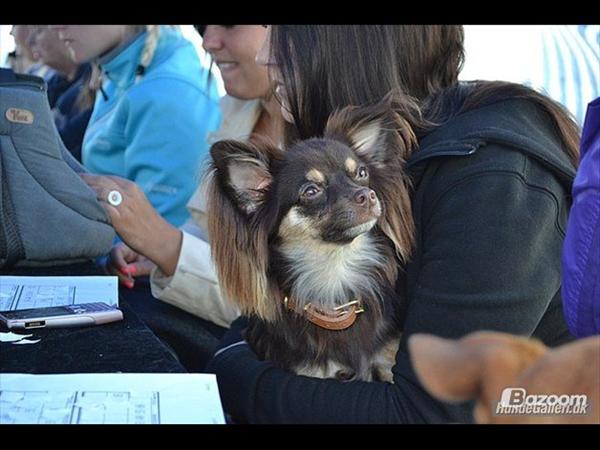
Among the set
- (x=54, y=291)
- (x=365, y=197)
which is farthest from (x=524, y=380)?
(x=54, y=291)

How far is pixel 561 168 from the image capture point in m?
1.82

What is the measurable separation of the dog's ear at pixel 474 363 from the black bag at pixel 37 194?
123 cm

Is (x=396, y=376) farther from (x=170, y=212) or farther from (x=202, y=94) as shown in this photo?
(x=202, y=94)

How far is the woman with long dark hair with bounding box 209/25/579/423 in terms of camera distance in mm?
1762

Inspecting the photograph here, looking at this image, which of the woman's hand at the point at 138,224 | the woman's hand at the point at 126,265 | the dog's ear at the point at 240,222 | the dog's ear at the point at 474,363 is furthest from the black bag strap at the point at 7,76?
the dog's ear at the point at 474,363

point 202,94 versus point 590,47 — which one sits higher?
point 590,47

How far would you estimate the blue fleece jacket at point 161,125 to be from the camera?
3.51 meters

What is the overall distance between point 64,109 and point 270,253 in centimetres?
298

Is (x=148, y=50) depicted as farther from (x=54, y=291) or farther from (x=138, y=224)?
(x=54, y=291)

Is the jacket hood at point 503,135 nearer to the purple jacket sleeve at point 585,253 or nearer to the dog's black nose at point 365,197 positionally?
the dog's black nose at point 365,197

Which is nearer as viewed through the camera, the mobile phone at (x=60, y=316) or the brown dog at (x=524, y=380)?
the brown dog at (x=524, y=380)

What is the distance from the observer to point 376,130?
2082 millimetres

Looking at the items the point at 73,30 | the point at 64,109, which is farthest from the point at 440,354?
the point at 64,109

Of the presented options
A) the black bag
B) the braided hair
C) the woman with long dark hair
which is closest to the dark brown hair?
the woman with long dark hair
